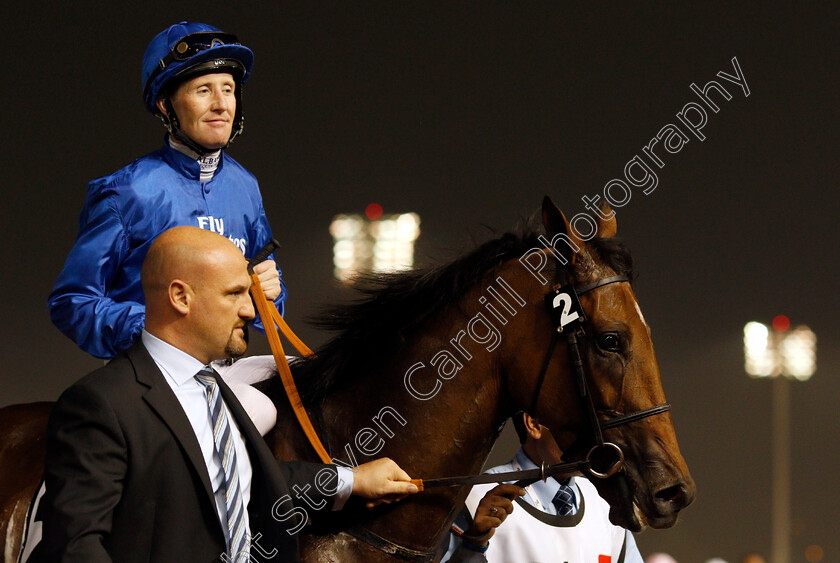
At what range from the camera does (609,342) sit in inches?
63.1

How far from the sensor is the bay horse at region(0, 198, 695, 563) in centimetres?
158

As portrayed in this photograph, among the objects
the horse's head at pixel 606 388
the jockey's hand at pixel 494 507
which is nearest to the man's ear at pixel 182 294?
the horse's head at pixel 606 388

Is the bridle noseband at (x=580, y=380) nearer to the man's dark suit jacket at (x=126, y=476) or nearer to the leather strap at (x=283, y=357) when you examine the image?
the leather strap at (x=283, y=357)

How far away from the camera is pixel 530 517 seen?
2162mm

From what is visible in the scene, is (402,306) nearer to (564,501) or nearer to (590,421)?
(590,421)

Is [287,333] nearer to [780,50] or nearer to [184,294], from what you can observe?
[184,294]

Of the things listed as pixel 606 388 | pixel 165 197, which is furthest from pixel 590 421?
pixel 165 197

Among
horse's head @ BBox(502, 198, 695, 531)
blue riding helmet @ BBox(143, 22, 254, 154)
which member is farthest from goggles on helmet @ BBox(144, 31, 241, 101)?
horse's head @ BBox(502, 198, 695, 531)

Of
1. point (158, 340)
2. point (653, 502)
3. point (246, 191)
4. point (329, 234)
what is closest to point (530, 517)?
point (653, 502)

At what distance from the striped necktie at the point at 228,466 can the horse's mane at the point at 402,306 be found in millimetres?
399

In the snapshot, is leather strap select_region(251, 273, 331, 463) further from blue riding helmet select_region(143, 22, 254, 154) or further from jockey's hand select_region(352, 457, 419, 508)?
blue riding helmet select_region(143, 22, 254, 154)

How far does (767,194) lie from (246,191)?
5180 mm

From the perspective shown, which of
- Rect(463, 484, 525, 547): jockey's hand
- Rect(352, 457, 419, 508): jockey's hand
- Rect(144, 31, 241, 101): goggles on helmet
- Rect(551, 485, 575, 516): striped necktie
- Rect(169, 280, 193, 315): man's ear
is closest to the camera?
Rect(169, 280, 193, 315): man's ear

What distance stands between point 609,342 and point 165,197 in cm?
103
